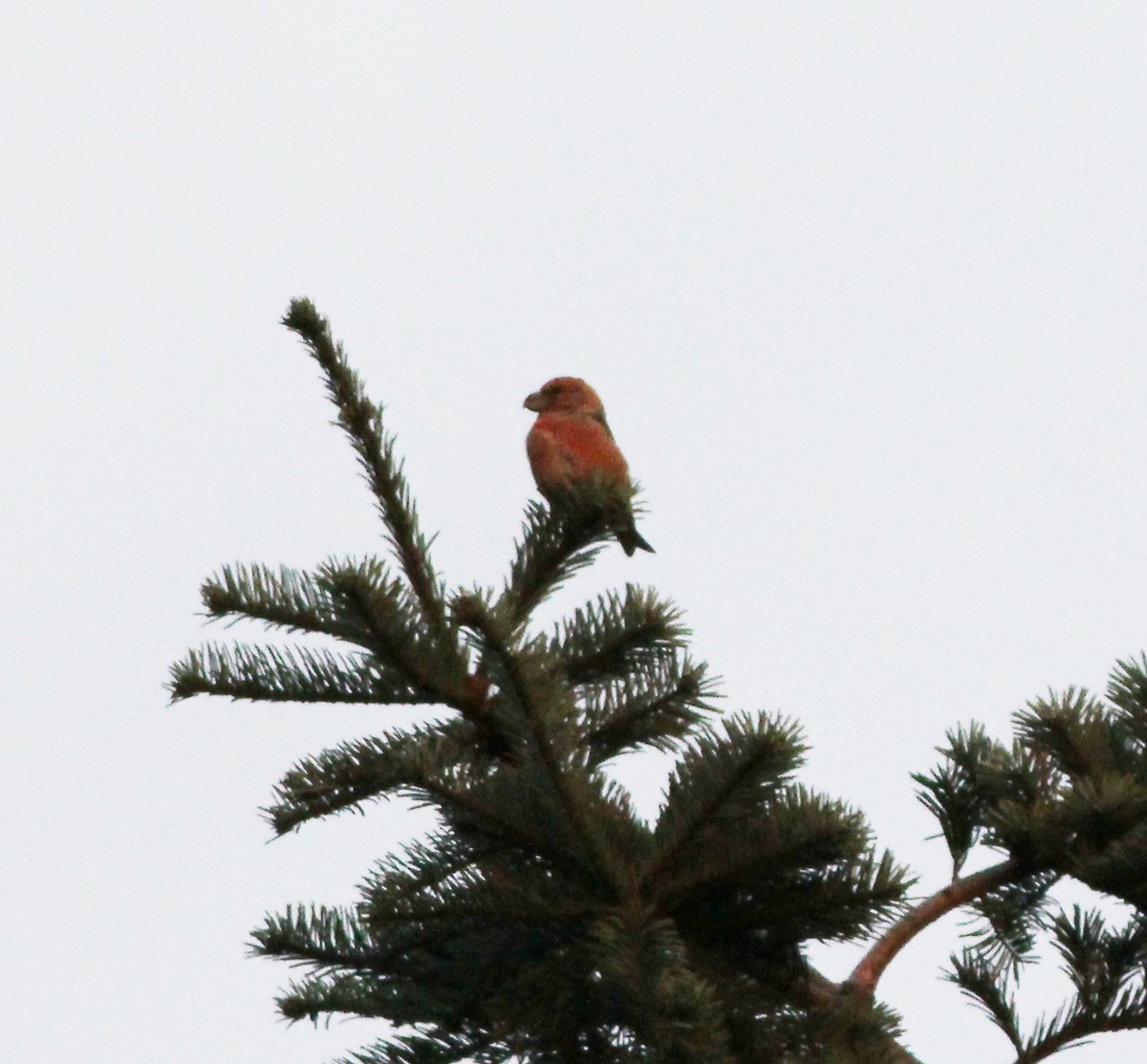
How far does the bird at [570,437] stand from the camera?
198 inches

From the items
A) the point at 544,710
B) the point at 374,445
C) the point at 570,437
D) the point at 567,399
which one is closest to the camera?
the point at 544,710

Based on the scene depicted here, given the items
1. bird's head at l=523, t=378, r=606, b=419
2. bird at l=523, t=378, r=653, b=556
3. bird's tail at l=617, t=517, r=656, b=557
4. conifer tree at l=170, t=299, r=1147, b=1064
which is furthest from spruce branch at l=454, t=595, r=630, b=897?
bird's head at l=523, t=378, r=606, b=419

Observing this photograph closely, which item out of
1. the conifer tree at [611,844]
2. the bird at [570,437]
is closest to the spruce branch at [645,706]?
the conifer tree at [611,844]

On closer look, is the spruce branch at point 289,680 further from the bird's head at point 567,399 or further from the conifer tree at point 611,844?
the bird's head at point 567,399

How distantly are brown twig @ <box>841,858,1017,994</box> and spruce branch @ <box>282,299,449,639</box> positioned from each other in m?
0.87

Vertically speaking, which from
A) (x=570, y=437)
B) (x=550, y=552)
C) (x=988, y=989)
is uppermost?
(x=570, y=437)

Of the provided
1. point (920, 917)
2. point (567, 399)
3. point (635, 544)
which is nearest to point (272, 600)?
point (920, 917)

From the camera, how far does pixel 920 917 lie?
2.50m

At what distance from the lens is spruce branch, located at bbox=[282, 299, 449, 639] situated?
2.63 metres

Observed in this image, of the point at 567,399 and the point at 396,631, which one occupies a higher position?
the point at 567,399

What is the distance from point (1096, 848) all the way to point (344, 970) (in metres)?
1.21

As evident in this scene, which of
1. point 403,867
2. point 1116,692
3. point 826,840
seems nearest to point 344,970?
point 403,867

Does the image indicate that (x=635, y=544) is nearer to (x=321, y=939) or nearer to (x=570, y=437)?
(x=570, y=437)

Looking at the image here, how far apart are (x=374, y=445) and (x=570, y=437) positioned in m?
2.57
